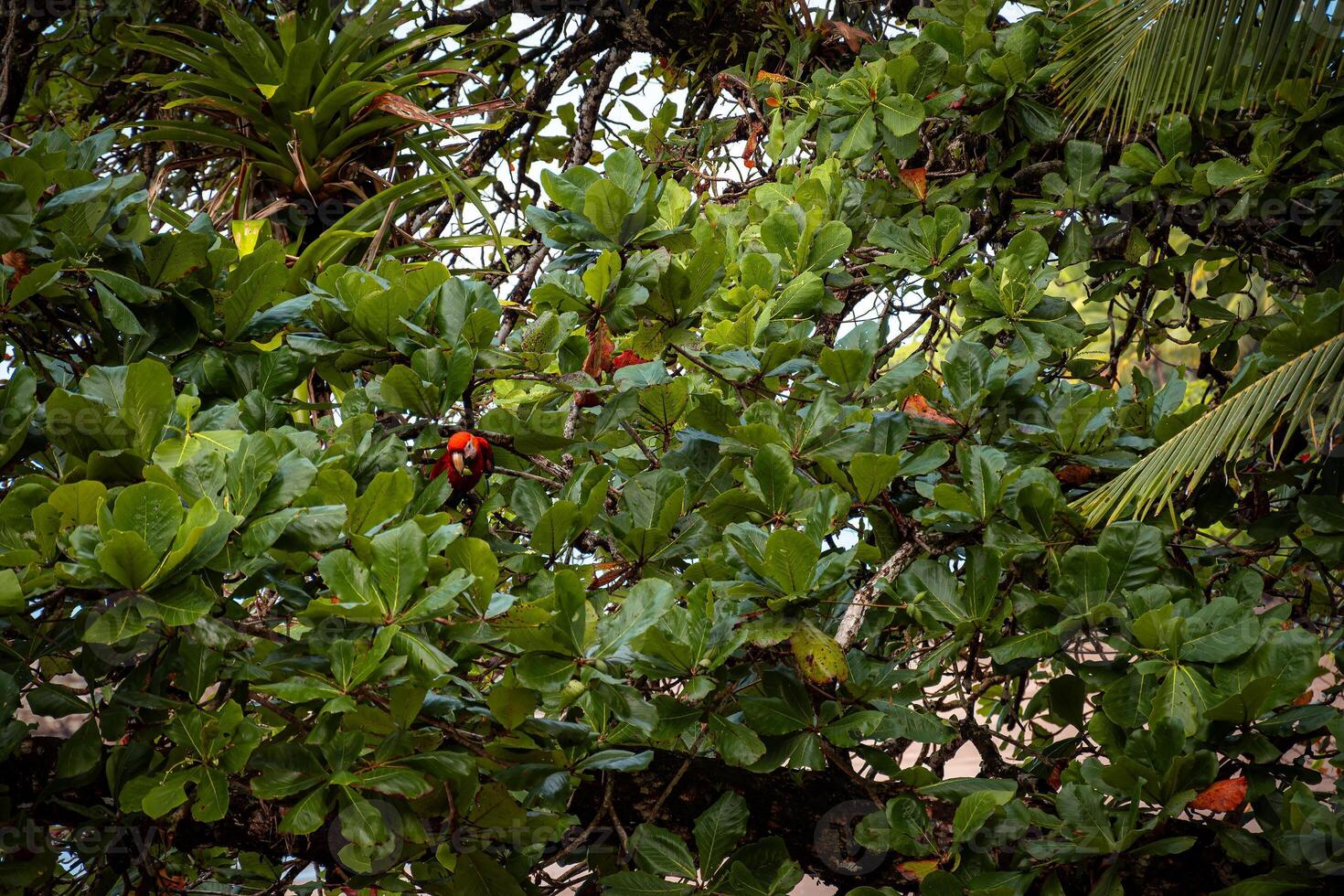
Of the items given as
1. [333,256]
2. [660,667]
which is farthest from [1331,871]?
[333,256]

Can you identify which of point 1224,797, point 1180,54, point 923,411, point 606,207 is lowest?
point 1224,797

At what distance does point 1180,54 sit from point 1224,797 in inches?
53.4

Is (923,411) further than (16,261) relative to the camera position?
Yes

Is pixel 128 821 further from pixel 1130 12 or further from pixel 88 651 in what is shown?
pixel 1130 12

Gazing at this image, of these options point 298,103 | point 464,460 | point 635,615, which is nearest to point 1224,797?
point 635,615

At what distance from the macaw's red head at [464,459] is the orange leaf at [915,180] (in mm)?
1206

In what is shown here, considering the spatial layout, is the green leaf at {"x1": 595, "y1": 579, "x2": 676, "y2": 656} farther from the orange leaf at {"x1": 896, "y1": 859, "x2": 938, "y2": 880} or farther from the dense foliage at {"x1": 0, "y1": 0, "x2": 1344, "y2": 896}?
the orange leaf at {"x1": 896, "y1": 859, "x2": 938, "y2": 880}

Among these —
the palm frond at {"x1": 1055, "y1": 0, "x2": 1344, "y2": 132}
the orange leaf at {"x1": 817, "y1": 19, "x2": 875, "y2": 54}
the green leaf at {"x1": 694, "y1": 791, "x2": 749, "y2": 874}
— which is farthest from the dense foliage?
the orange leaf at {"x1": 817, "y1": 19, "x2": 875, "y2": 54}

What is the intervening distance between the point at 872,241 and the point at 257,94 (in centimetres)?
140

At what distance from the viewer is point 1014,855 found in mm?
1123

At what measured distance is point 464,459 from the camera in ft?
3.60

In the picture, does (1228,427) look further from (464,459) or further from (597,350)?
(464,459)

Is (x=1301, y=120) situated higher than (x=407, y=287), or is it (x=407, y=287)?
(x=1301, y=120)

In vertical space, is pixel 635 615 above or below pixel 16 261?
below
